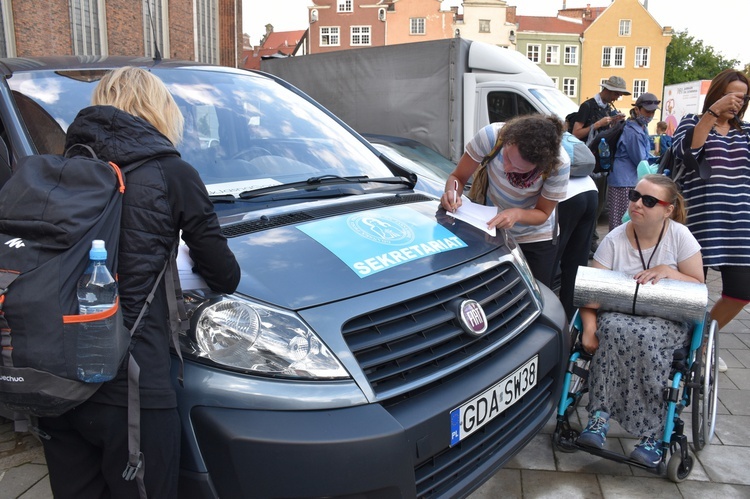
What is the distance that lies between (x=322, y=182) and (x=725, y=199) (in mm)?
2284

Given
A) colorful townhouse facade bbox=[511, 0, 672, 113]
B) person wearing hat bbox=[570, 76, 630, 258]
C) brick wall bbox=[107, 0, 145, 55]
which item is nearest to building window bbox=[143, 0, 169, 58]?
brick wall bbox=[107, 0, 145, 55]

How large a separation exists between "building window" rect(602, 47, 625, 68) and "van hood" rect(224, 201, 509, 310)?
61356mm

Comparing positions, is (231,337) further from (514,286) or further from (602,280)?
(602,280)

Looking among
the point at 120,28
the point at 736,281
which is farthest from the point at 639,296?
the point at 120,28

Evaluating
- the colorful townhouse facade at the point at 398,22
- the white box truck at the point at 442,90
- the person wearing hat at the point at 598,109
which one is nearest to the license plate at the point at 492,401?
the person wearing hat at the point at 598,109

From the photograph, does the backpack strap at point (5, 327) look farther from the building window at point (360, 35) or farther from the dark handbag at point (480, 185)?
the building window at point (360, 35)

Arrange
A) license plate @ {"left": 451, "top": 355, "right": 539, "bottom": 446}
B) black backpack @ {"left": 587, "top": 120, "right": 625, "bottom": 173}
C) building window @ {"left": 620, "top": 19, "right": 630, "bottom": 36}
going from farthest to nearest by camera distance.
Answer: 1. building window @ {"left": 620, "top": 19, "right": 630, "bottom": 36}
2. black backpack @ {"left": 587, "top": 120, "right": 625, "bottom": 173}
3. license plate @ {"left": 451, "top": 355, "right": 539, "bottom": 446}

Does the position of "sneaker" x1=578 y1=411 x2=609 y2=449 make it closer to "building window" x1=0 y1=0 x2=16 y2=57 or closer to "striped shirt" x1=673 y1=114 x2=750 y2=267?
"striped shirt" x1=673 y1=114 x2=750 y2=267

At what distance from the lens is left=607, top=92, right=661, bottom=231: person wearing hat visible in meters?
6.63

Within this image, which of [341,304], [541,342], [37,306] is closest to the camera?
[37,306]

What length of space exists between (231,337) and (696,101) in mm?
23539

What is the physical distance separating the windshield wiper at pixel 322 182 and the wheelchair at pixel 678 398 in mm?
1168

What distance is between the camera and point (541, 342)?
2.63 metres

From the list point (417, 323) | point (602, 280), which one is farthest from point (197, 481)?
point (602, 280)
